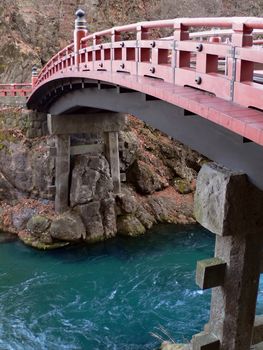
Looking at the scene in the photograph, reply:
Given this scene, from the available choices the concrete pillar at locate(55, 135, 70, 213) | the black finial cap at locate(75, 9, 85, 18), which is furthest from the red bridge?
the concrete pillar at locate(55, 135, 70, 213)

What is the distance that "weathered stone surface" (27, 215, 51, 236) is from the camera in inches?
595

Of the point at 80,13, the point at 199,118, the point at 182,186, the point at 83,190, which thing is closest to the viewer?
the point at 199,118

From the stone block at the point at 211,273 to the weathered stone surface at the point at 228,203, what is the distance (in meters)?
0.45

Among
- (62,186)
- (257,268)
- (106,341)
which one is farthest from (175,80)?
(62,186)

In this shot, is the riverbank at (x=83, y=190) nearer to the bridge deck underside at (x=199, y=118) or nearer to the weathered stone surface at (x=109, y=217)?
the weathered stone surface at (x=109, y=217)

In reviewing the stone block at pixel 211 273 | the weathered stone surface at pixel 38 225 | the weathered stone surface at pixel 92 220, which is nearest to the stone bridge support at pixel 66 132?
the weathered stone surface at pixel 38 225

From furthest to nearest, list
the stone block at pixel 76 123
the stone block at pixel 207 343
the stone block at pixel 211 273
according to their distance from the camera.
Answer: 1. the stone block at pixel 76 123
2. the stone block at pixel 207 343
3. the stone block at pixel 211 273

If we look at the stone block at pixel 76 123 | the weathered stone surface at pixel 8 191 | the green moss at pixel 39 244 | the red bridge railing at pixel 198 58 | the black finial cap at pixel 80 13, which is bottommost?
the green moss at pixel 39 244

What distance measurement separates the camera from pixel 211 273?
4934 millimetres

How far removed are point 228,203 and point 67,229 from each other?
11.0m

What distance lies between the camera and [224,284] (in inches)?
199

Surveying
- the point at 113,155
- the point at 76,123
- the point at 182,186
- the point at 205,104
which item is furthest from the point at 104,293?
the point at 205,104

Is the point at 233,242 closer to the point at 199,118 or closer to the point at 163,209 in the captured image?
the point at 199,118

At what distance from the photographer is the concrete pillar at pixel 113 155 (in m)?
16.5
